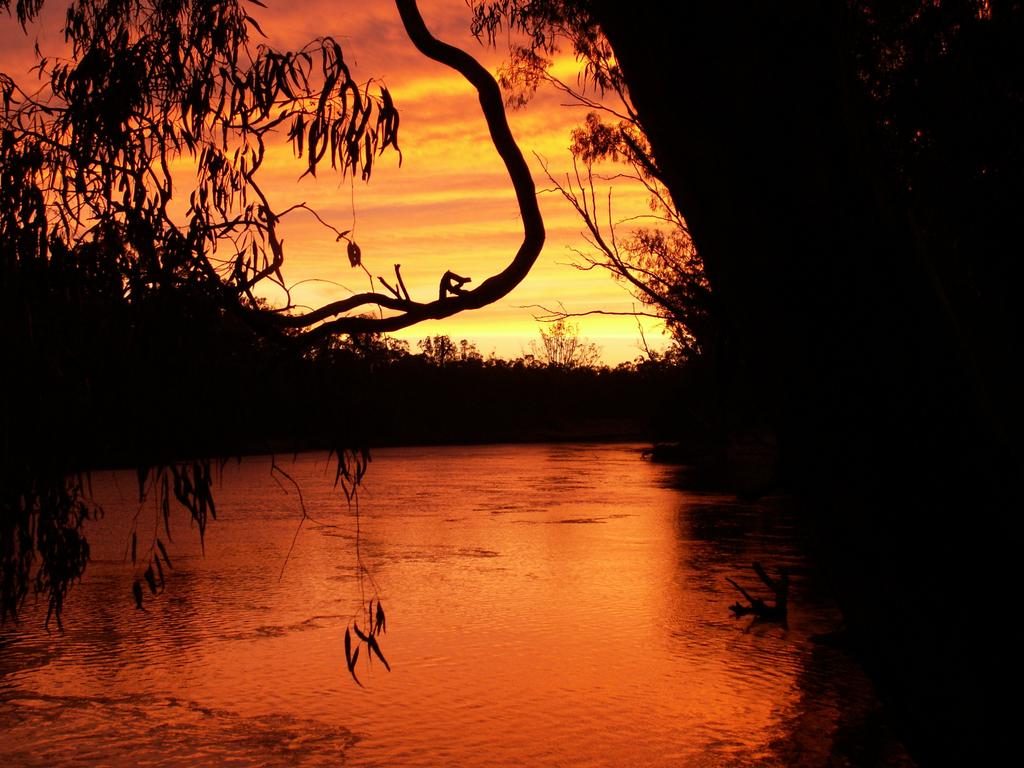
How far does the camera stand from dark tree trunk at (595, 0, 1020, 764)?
124cm

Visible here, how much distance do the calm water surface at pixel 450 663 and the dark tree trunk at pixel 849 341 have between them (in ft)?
10.2

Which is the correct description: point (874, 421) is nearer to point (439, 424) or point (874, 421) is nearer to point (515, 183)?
point (515, 183)

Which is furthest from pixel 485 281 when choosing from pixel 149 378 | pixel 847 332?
pixel 149 378

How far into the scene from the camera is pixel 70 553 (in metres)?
2.91

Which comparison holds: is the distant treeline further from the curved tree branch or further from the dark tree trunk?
the dark tree trunk

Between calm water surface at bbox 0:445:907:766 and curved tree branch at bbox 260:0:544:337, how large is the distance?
9.50 ft

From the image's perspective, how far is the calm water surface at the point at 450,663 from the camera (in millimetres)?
4383

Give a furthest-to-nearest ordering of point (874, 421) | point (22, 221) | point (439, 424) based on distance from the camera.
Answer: point (439, 424) < point (22, 221) < point (874, 421)

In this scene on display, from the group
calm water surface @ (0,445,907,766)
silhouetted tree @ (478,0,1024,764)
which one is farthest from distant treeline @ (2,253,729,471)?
calm water surface @ (0,445,907,766)

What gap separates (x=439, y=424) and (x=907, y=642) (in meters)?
38.1

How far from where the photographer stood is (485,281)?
5.50ft

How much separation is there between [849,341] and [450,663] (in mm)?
4730

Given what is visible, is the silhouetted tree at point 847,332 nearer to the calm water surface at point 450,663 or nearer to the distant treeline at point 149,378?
the distant treeline at point 149,378

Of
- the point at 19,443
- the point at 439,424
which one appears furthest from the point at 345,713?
the point at 439,424
